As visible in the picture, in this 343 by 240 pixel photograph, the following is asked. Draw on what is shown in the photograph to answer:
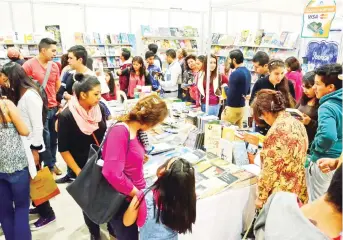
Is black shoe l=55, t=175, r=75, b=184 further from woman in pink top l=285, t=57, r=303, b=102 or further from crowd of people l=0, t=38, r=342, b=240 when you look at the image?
woman in pink top l=285, t=57, r=303, b=102

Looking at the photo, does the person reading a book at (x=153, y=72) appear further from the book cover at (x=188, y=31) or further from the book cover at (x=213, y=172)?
the book cover at (x=188, y=31)

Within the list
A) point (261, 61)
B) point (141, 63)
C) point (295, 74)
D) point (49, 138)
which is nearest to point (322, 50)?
point (295, 74)

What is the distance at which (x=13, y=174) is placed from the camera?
211cm

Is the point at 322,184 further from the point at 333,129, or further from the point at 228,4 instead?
the point at 228,4

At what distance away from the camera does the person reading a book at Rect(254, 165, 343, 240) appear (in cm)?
95

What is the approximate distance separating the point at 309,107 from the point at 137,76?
2.69 metres

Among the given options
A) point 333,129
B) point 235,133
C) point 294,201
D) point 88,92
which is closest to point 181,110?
point 235,133

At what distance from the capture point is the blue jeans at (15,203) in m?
2.12

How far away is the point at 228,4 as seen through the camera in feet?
9.89

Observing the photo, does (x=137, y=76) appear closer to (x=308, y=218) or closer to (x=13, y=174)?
(x=13, y=174)

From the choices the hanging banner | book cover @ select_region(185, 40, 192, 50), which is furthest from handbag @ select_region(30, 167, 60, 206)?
book cover @ select_region(185, 40, 192, 50)

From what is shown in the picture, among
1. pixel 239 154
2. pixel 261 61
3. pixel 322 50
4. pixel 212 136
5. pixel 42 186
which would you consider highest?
pixel 322 50

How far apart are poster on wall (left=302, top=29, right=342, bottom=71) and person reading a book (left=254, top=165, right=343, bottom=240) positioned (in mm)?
4790

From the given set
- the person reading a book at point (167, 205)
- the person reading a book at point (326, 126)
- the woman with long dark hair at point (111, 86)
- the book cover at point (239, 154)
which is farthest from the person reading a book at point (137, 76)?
the person reading a book at point (167, 205)
